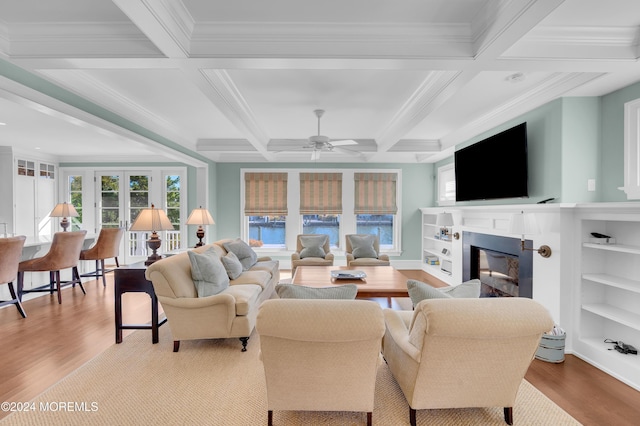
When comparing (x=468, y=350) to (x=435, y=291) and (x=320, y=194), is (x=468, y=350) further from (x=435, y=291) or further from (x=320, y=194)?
(x=320, y=194)

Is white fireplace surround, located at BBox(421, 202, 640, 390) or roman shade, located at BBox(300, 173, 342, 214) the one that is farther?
roman shade, located at BBox(300, 173, 342, 214)

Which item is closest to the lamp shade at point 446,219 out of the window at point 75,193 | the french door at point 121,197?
the french door at point 121,197

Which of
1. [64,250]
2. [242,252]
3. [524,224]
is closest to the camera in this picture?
[524,224]

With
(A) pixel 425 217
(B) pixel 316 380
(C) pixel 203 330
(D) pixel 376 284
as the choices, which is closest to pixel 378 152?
(A) pixel 425 217

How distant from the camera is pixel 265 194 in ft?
23.0

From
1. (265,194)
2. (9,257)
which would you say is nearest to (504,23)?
(9,257)

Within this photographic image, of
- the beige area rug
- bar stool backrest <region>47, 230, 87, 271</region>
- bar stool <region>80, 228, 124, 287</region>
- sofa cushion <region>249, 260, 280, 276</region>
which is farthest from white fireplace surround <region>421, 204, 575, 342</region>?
bar stool <region>80, 228, 124, 287</region>

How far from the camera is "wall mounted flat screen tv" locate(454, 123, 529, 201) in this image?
11.7ft

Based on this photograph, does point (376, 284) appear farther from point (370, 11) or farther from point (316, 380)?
point (370, 11)

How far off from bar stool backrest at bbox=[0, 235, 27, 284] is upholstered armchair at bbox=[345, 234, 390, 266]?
174 inches

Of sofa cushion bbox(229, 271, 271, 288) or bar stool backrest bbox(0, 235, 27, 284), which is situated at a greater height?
bar stool backrest bbox(0, 235, 27, 284)

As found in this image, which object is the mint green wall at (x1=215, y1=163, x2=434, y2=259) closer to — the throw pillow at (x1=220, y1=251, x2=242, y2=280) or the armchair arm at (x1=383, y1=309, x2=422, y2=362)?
the throw pillow at (x1=220, y1=251, x2=242, y2=280)

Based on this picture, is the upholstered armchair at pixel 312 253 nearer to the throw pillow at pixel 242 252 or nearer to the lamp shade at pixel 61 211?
the throw pillow at pixel 242 252

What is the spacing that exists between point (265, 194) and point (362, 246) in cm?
259
